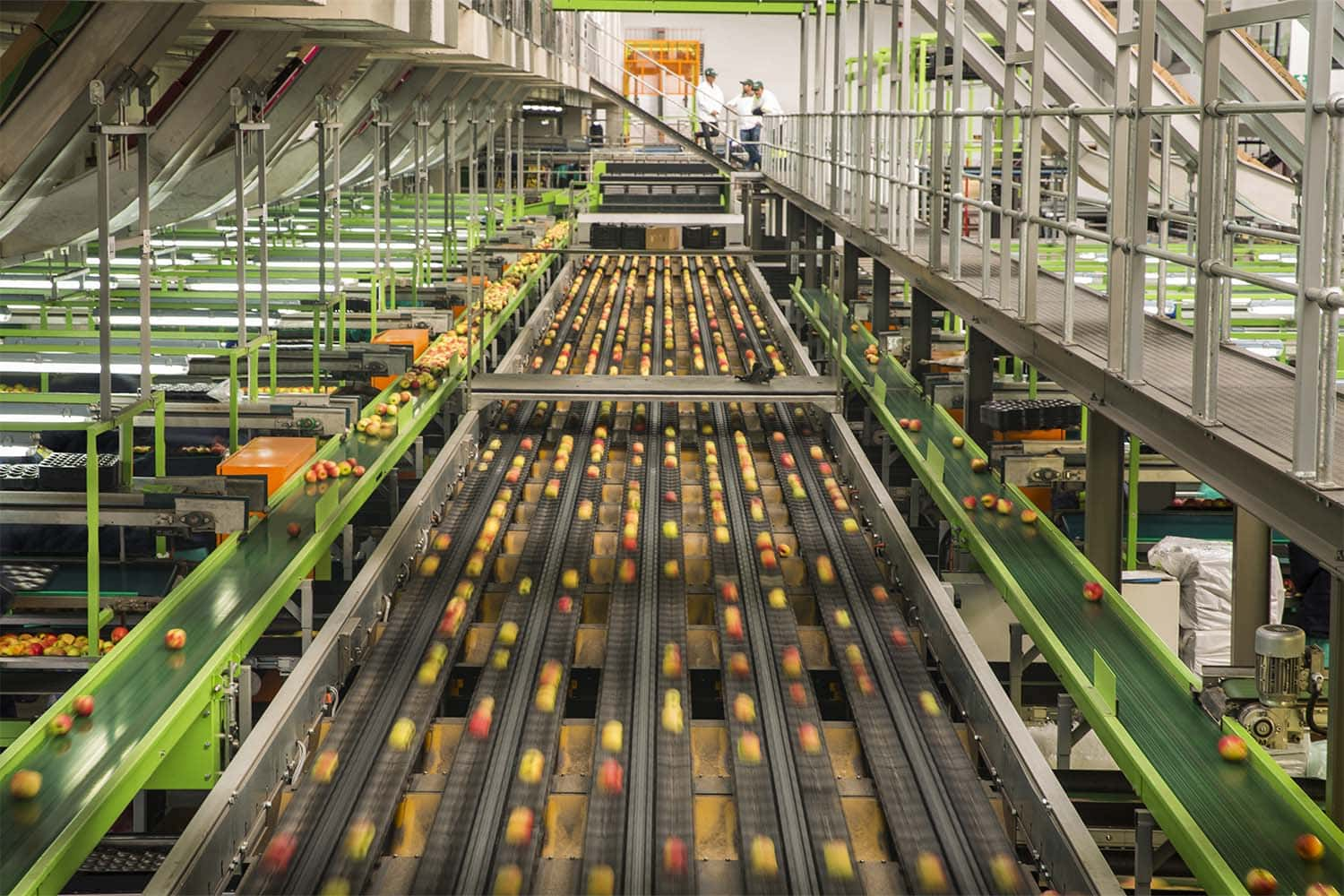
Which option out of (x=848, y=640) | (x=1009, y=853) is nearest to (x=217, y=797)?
(x=1009, y=853)

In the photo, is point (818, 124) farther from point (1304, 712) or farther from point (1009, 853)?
point (1009, 853)

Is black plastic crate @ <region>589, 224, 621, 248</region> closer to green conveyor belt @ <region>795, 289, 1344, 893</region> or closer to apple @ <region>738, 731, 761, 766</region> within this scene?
green conveyor belt @ <region>795, 289, 1344, 893</region>

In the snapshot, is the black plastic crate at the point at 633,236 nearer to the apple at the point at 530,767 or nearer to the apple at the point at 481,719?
the apple at the point at 481,719

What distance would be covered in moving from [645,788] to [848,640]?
4.95 feet

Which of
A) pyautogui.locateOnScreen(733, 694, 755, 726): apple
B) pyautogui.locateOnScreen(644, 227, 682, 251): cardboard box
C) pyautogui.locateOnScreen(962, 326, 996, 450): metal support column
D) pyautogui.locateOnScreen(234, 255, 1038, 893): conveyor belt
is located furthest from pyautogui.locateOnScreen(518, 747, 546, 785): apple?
pyautogui.locateOnScreen(644, 227, 682, 251): cardboard box

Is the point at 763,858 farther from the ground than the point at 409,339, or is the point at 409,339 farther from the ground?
the point at 409,339

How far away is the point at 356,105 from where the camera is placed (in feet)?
40.6

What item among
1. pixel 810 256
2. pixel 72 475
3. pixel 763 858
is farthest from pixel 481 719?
pixel 810 256

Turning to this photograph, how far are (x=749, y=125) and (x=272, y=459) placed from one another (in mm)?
16540

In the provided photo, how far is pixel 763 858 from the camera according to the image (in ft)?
13.4

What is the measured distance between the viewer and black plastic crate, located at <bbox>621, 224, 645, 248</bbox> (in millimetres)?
15445

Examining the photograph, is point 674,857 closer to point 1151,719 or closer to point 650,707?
point 650,707

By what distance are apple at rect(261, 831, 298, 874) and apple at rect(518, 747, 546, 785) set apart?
730 mm

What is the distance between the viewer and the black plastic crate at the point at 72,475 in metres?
5.68
